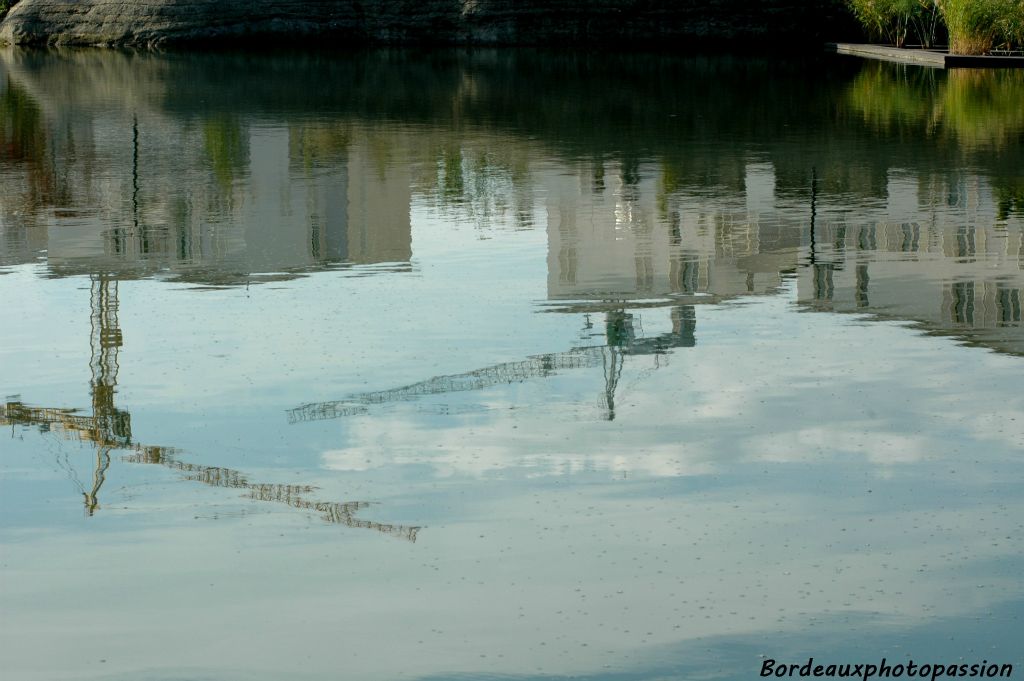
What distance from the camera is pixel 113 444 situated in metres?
7.42

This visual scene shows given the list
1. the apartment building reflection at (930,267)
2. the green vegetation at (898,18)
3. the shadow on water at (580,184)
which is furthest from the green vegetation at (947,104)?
the apartment building reflection at (930,267)

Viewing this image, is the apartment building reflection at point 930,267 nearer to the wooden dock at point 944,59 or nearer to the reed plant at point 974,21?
the wooden dock at point 944,59

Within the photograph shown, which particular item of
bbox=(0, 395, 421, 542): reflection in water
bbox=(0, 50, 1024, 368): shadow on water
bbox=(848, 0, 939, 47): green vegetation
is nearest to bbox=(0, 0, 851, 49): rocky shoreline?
bbox=(848, 0, 939, 47): green vegetation

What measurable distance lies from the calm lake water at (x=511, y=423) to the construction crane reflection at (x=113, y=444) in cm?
2

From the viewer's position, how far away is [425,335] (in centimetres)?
964

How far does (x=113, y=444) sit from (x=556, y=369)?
2382mm

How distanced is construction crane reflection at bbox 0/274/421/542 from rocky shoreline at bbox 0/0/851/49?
44527 mm

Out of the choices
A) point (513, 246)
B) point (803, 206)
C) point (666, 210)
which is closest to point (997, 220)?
point (803, 206)

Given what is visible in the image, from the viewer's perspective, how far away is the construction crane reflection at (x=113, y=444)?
6.48 metres

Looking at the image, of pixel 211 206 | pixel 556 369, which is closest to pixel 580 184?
→ pixel 211 206

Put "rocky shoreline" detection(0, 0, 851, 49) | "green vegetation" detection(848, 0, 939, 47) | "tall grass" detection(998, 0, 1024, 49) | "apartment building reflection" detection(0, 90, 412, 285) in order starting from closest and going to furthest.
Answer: "apartment building reflection" detection(0, 90, 412, 285), "tall grass" detection(998, 0, 1024, 49), "green vegetation" detection(848, 0, 939, 47), "rocky shoreline" detection(0, 0, 851, 49)

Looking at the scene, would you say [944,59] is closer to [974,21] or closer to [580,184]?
[974,21]

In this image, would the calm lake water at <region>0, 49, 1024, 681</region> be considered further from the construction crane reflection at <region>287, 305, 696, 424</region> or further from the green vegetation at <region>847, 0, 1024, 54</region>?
the green vegetation at <region>847, 0, 1024, 54</region>

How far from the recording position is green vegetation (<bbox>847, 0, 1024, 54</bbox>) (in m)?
37.9
